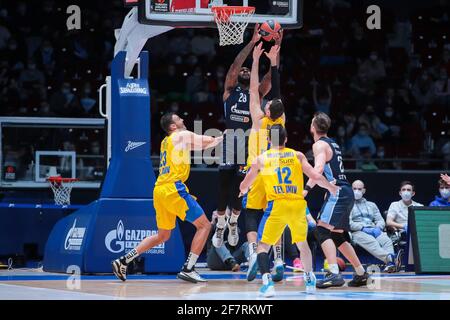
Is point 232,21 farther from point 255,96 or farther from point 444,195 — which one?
point 444,195

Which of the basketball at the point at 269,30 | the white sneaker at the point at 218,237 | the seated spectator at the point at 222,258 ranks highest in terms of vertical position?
the basketball at the point at 269,30

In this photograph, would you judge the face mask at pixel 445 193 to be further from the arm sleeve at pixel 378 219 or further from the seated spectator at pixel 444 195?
the arm sleeve at pixel 378 219

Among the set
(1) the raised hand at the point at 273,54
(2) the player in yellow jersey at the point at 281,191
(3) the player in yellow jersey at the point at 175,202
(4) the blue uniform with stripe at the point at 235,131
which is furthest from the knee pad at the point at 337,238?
(1) the raised hand at the point at 273,54

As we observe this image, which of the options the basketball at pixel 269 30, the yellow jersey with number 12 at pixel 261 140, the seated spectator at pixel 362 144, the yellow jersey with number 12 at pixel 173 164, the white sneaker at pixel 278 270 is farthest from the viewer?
the seated spectator at pixel 362 144

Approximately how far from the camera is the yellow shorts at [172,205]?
12.5 meters

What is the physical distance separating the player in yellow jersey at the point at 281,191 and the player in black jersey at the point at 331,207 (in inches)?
21.6

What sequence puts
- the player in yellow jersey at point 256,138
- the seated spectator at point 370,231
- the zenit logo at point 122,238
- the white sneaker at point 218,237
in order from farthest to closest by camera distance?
the seated spectator at point 370,231
the white sneaker at point 218,237
the zenit logo at point 122,238
the player in yellow jersey at point 256,138

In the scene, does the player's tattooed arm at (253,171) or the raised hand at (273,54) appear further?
the raised hand at (273,54)

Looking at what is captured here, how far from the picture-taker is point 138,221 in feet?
44.1

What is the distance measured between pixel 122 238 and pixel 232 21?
11.0 ft
